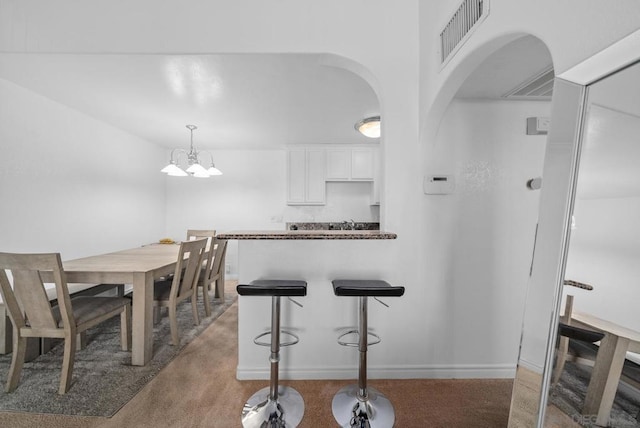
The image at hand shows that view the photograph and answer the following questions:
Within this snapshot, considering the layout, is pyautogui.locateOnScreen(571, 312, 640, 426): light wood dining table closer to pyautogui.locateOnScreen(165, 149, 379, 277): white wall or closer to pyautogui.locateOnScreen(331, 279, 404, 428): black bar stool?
pyautogui.locateOnScreen(331, 279, 404, 428): black bar stool

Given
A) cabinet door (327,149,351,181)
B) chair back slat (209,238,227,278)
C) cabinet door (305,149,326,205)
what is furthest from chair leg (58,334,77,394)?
cabinet door (327,149,351,181)

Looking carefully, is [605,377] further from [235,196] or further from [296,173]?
[235,196]

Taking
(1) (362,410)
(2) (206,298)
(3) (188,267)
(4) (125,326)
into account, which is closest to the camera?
(1) (362,410)

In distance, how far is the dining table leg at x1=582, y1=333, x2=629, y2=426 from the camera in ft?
2.41

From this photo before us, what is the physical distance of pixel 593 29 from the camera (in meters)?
0.75

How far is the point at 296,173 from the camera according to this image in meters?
4.77

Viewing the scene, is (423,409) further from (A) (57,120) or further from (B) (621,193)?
(A) (57,120)

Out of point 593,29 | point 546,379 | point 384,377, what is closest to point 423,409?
point 384,377

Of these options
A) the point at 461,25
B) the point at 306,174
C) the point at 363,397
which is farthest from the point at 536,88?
the point at 306,174

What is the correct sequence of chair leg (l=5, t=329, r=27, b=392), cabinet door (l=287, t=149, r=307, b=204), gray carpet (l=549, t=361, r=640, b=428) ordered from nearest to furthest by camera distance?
gray carpet (l=549, t=361, r=640, b=428), chair leg (l=5, t=329, r=27, b=392), cabinet door (l=287, t=149, r=307, b=204)

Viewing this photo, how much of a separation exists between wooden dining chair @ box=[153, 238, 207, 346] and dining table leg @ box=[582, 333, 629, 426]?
2489 mm

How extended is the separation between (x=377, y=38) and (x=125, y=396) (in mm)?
2913

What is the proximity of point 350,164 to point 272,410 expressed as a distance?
3.79 metres

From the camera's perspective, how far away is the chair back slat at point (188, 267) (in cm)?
242
